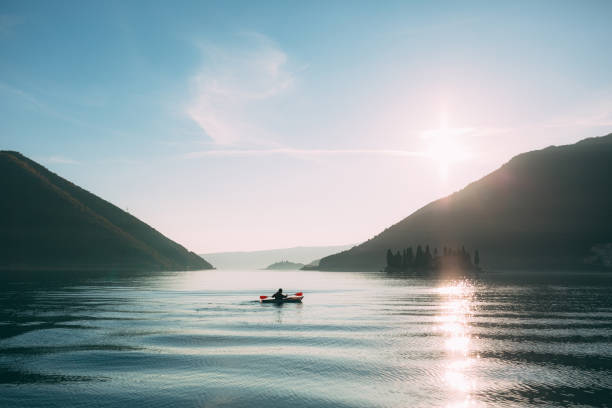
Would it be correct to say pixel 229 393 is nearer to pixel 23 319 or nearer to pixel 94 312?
pixel 23 319

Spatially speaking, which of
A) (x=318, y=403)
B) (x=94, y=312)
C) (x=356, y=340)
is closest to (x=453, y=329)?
(x=356, y=340)

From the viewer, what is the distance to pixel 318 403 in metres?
27.9

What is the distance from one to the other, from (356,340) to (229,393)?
2256 cm

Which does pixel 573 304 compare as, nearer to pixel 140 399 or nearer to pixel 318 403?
pixel 318 403

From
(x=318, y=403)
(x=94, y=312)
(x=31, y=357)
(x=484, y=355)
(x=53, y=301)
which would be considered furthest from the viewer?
(x=53, y=301)

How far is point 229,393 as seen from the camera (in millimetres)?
29703

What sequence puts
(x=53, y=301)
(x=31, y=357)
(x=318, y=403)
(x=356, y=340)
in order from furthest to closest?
(x=53, y=301), (x=356, y=340), (x=31, y=357), (x=318, y=403)

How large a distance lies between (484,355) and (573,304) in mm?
62431

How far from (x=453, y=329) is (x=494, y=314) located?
2183 cm

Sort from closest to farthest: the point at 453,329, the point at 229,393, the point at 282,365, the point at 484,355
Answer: the point at 229,393 → the point at 282,365 → the point at 484,355 → the point at 453,329

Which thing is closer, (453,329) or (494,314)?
(453,329)

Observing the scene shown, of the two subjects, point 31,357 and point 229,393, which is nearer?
point 229,393

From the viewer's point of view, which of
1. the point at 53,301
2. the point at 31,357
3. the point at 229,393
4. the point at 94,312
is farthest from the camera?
the point at 53,301

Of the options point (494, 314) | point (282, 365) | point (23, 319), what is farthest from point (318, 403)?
point (494, 314)
